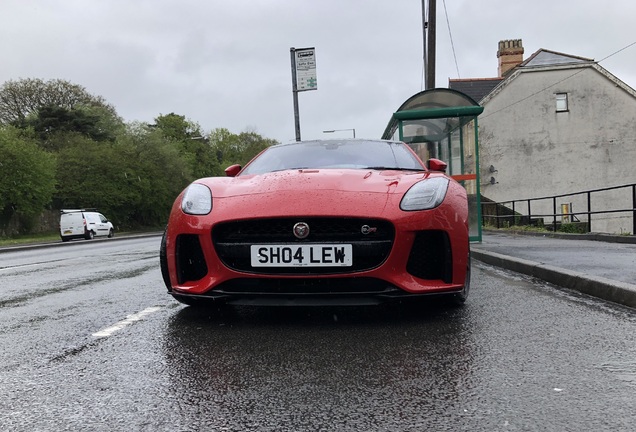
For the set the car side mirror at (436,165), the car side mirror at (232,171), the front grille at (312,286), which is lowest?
the front grille at (312,286)

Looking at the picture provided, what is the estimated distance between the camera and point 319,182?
11.8 ft

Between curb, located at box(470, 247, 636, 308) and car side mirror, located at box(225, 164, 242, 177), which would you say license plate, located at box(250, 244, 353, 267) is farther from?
curb, located at box(470, 247, 636, 308)

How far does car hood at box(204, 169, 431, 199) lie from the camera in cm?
349

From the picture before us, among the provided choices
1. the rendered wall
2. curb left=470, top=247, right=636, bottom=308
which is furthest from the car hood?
the rendered wall

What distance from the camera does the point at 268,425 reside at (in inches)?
74.8

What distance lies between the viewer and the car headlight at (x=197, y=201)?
3.50 metres

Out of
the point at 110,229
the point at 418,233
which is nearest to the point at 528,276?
the point at 418,233

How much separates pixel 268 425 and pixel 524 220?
68.6 ft

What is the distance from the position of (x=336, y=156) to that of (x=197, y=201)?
1477mm

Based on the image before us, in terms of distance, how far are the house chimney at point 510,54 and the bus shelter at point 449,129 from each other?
2197cm

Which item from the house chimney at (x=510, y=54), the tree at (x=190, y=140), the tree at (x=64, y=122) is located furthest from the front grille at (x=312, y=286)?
the tree at (x=190, y=140)

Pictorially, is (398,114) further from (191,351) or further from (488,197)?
(488,197)

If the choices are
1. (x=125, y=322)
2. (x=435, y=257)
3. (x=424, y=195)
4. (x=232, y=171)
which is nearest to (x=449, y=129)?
(x=232, y=171)

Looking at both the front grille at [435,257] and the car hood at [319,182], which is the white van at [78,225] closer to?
the car hood at [319,182]
